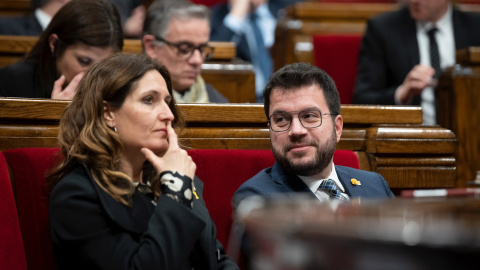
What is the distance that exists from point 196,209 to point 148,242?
13cm

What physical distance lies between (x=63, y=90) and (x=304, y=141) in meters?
0.51

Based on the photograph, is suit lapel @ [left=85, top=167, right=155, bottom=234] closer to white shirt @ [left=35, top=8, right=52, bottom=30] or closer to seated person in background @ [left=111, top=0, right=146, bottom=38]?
white shirt @ [left=35, top=8, right=52, bottom=30]

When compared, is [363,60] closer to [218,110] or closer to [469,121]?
[469,121]

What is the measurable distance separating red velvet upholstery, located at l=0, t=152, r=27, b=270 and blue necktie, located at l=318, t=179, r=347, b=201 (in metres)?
0.45

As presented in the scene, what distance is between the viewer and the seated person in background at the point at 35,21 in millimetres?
1848

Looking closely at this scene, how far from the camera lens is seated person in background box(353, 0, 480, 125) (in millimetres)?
1968

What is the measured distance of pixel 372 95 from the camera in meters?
1.91

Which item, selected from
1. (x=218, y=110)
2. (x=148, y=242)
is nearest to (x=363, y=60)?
(x=218, y=110)

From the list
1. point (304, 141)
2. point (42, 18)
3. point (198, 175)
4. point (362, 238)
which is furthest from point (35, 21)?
point (362, 238)

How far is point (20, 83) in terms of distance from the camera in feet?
4.49

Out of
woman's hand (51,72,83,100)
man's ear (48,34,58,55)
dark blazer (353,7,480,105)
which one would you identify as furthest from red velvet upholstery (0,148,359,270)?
dark blazer (353,7,480,105)

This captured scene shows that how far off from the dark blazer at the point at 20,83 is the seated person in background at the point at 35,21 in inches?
19.1

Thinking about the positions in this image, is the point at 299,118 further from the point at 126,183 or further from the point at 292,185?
the point at 126,183

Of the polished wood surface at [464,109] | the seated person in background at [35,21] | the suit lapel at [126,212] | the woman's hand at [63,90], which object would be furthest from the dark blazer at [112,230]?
the seated person in background at [35,21]
